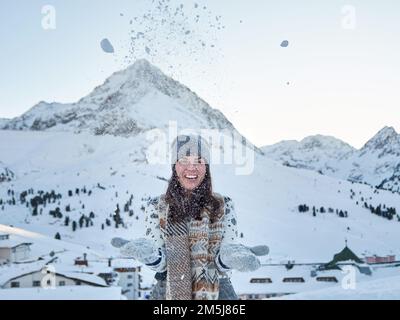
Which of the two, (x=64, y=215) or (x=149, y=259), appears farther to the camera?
(x=64, y=215)

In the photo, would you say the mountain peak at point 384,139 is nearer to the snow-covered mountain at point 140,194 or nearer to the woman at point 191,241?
the snow-covered mountain at point 140,194

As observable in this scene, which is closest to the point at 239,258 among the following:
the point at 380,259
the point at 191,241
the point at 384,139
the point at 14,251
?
the point at 191,241

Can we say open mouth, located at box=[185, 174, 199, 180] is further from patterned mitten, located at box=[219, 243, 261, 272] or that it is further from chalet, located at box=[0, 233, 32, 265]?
chalet, located at box=[0, 233, 32, 265]

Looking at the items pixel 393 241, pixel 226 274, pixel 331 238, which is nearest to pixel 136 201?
pixel 331 238

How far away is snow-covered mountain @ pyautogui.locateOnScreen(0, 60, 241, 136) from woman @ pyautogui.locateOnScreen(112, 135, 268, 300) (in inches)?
3531

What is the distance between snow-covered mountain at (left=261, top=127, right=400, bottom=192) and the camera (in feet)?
465

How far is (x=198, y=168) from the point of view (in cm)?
174

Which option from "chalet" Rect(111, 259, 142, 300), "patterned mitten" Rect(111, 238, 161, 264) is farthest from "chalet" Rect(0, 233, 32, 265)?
"patterned mitten" Rect(111, 238, 161, 264)

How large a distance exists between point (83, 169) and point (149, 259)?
71942mm

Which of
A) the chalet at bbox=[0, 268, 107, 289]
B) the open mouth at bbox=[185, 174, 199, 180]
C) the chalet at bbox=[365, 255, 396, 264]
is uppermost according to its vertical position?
the open mouth at bbox=[185, 174, 199, 180]

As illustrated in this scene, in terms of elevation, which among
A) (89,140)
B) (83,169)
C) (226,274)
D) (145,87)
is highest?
(145,87)
